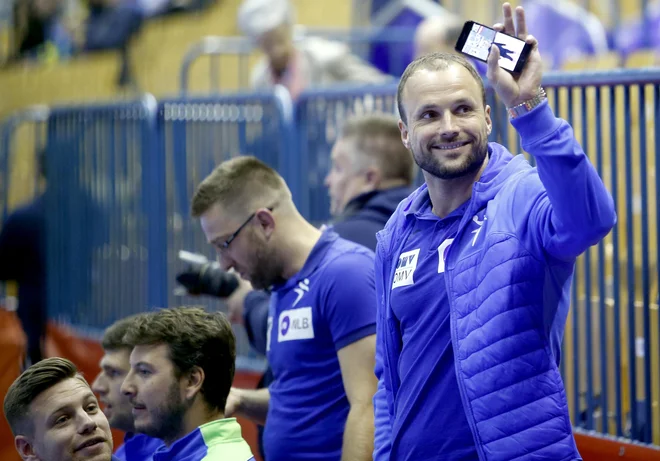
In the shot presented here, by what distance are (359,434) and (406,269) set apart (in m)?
0.83

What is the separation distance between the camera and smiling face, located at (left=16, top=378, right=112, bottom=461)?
3.64m

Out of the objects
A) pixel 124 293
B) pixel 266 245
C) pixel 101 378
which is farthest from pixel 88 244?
pixel 266 245

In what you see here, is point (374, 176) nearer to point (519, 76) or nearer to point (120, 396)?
point (120, 396)

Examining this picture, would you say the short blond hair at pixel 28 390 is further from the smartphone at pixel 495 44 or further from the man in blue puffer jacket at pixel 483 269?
the smartphone at pixel 495 44

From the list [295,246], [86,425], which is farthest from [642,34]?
[86,425]

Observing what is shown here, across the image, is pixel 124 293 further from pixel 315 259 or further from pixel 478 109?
pixel 478 109

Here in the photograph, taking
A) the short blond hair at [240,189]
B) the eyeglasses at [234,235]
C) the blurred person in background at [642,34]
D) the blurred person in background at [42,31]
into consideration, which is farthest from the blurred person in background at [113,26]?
the eyeglasses at [234,235]

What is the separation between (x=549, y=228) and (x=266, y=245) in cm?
162

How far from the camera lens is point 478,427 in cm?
295

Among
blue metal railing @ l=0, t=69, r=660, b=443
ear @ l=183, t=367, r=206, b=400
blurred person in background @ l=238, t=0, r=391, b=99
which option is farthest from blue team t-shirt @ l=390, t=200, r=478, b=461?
blurred person in background @ l=238, t=0, r=391, b=99

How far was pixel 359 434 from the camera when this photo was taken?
381 centimetres

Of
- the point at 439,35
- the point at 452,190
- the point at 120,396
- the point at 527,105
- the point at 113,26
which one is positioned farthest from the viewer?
the point at 113,26

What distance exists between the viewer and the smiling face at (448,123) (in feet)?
10.2

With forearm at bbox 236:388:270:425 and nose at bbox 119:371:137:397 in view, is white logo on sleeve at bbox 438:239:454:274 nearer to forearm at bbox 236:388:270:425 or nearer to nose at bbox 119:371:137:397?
nose at bbox 119:371:137:397
